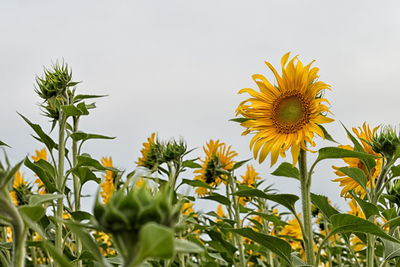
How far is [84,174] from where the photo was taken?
2.11 meters

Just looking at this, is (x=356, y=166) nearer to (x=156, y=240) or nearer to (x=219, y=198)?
(x=219, y=198)

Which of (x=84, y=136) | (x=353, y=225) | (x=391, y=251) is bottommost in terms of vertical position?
(x=391, y=251)

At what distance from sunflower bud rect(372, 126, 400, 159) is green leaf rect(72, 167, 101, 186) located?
52.2 inches

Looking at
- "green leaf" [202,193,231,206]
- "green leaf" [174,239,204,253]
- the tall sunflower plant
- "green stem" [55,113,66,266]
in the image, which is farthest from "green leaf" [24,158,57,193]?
"green leaf" [174,239,204,253]

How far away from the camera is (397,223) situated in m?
1.85

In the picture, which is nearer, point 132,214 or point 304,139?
point 132,214

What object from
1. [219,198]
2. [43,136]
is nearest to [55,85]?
[43,136]

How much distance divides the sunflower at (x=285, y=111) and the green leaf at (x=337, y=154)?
10 centimetres

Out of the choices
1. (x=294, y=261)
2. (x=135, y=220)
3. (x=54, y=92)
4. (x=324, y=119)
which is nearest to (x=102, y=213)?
(x=135, y=220)

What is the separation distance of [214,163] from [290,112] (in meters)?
1.70

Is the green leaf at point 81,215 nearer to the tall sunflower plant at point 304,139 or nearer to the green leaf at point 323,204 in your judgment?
the tall sunflower plant at point 304,139

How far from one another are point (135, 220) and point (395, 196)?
1977mm

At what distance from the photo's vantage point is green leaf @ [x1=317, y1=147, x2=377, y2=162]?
173 centimetres

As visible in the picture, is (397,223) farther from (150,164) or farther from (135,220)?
(150,164)
